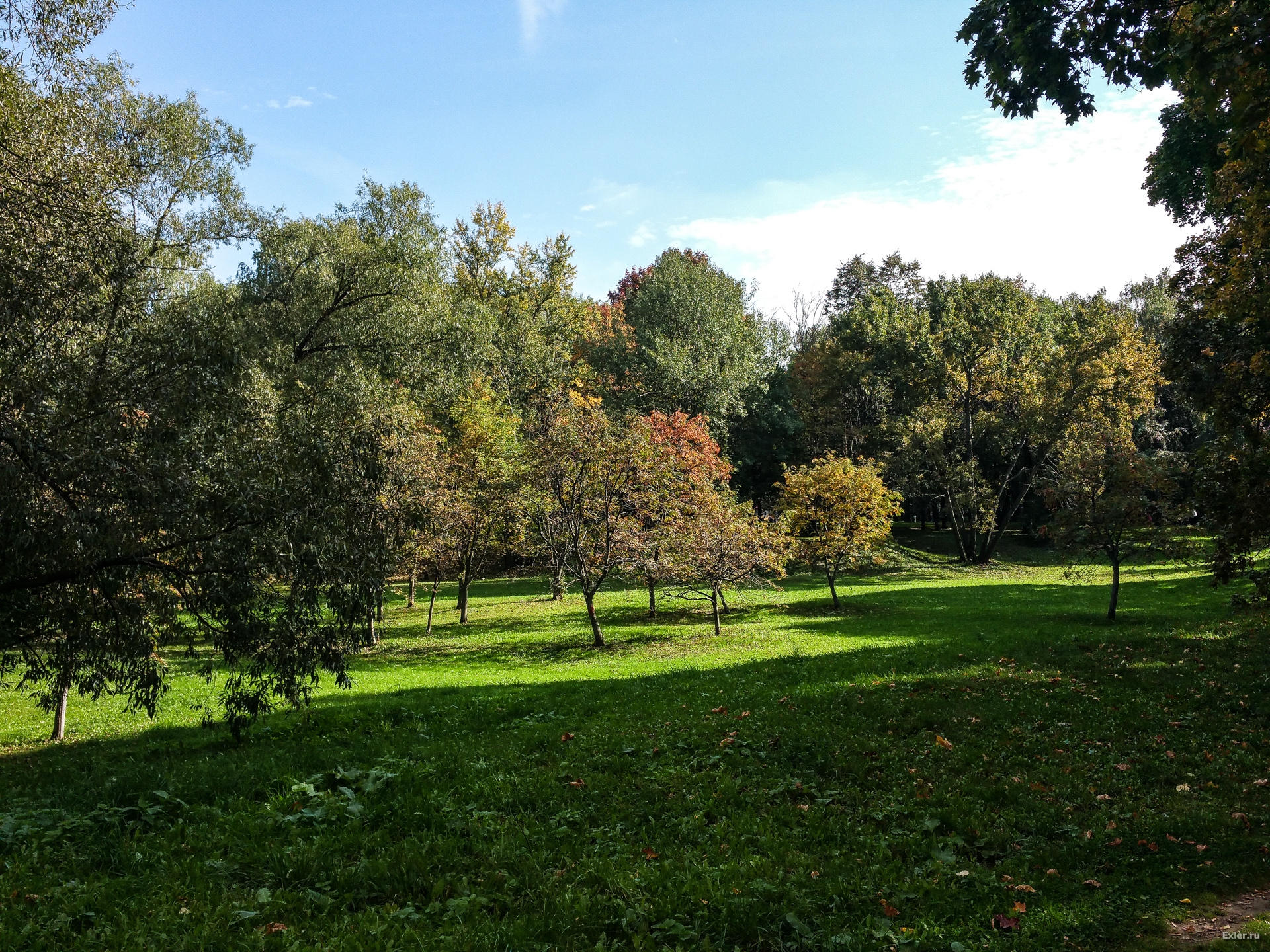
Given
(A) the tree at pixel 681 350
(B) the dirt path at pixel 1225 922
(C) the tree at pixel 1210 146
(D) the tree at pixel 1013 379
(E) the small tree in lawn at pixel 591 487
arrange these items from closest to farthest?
(B) the dirt path at pixel 1225 922, (C) the tree at pixel 1210 146, (E) the small tree in lawn at pixel 591 487, (D) the tree at pixel 1013 379, (A) the tree at pixel 681 350

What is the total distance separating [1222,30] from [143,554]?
12505 mm

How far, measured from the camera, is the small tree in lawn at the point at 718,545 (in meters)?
23.5

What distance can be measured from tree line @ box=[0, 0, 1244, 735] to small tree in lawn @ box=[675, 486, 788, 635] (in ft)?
0.49

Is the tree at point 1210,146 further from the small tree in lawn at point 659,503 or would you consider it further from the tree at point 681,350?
the tree at point 681,350

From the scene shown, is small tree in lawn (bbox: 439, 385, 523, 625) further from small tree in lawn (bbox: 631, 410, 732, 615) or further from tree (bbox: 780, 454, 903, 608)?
tree (bbox: 780, 454, 903, 608)

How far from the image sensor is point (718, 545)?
2361 centimetres

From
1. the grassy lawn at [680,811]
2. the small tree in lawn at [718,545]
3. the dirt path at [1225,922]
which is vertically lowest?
the dirt path at [1225,922]

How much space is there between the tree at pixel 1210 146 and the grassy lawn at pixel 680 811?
3.79 m

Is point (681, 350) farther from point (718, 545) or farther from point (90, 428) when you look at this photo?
point (90, 428)

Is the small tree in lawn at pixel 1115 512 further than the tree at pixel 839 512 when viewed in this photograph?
No

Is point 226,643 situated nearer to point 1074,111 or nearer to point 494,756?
point 494,756

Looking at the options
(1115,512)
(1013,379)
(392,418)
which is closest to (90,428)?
(392,418)

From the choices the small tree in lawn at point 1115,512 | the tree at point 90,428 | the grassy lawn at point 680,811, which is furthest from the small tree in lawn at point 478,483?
the small tree in lawn at point 1115,512

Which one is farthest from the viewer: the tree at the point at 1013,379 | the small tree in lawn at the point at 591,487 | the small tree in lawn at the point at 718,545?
the tree at the point at 1013,379
